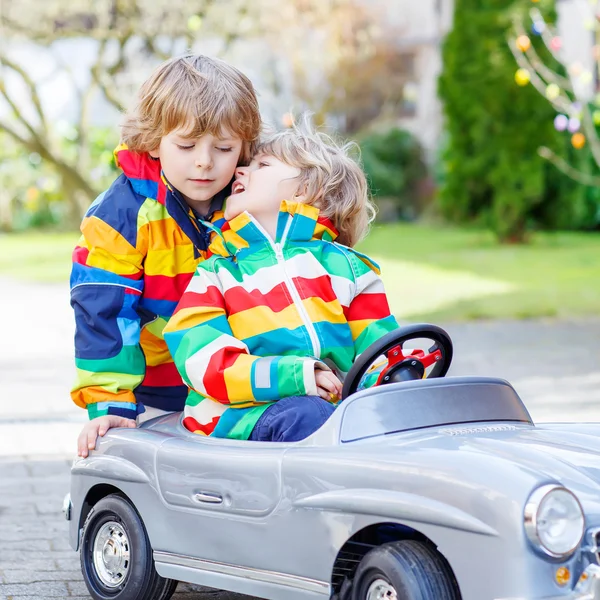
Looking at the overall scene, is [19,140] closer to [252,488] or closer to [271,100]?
[271,100]

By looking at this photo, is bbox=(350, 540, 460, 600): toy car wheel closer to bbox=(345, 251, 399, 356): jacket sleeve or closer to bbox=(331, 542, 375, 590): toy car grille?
bbox=(331, 542, 375, 590): toy car grille

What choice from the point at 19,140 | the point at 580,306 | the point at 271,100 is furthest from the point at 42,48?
the point at 580,306

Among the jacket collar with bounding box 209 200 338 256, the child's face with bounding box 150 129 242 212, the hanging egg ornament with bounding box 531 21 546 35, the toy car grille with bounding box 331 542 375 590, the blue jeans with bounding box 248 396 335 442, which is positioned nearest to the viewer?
the toy car grille with bounding box 331 542 375 590

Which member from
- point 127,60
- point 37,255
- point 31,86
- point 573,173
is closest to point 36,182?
point 31,86

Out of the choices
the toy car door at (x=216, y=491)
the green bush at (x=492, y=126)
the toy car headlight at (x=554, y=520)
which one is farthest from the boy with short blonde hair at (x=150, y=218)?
the green bush at (x=492, y=126)

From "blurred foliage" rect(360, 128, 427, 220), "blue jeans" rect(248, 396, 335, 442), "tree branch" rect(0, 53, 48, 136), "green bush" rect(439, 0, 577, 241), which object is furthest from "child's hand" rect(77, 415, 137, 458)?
"blurred foliage" rect(360, 128, 427, 220)

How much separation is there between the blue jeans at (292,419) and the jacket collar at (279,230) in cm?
54

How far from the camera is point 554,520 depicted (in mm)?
2545

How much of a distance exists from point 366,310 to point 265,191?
0.48m

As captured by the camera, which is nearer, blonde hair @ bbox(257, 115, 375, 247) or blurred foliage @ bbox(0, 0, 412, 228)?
blonde hair @ bbox(257, 115, 375, 247)

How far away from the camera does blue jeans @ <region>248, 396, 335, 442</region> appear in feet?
10.4

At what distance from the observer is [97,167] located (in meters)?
25.8

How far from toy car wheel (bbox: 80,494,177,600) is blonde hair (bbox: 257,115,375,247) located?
108 cm

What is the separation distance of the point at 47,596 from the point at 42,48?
21824mm
